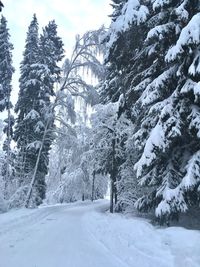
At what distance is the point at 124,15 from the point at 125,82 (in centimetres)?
343

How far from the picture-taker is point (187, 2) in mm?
13016

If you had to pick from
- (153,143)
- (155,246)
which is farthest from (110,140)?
(155,246)

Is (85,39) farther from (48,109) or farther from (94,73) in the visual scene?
(48,109)

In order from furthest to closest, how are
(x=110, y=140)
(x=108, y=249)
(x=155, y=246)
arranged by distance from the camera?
(x=110, y=140)
(x=108, y=249)
(x=155, y=246)

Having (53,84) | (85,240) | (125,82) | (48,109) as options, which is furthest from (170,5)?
(53,84)

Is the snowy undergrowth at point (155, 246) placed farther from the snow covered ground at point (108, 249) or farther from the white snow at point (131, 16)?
the white snow at point (131, 16)

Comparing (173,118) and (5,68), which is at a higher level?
(5,68)

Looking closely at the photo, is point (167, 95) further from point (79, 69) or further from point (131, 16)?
point (79, 69)

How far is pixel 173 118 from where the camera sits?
12375 millimetres

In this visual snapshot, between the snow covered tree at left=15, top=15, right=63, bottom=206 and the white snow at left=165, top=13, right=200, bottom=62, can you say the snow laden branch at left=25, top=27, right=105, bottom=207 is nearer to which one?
the snow covered tree at left=15, top=15, right=63, bottom=206

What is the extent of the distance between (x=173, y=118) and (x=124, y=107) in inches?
246

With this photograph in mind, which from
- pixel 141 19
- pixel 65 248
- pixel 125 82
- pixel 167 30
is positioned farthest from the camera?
pixel 125 82

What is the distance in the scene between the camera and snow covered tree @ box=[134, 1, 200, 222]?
39.0ft

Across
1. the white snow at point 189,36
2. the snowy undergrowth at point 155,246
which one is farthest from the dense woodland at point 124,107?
the snowy undergrowth at point 155,246
